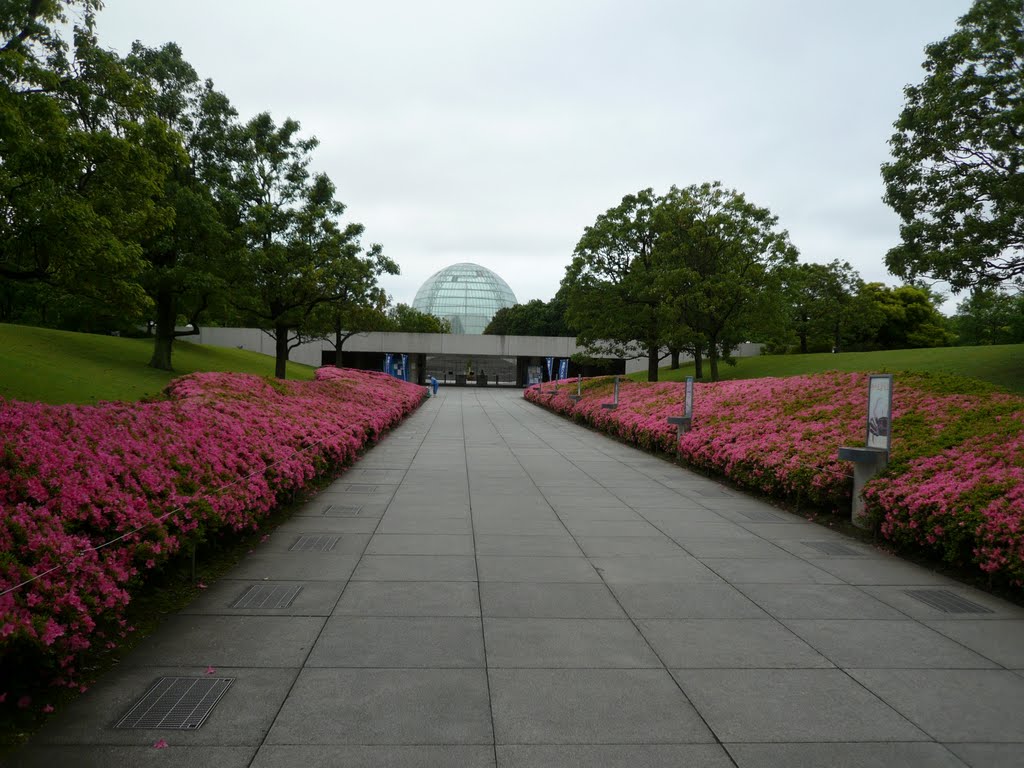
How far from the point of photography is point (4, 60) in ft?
37.4

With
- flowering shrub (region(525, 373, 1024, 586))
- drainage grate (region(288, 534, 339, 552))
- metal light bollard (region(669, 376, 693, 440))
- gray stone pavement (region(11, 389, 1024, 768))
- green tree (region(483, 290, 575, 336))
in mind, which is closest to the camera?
gray stone pavement (region(11, 389, 1024, 768))

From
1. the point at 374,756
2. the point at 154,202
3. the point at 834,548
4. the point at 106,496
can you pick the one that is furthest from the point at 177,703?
the point at 154,202

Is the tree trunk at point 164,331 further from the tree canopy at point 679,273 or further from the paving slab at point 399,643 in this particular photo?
the paving slab at point 399,643

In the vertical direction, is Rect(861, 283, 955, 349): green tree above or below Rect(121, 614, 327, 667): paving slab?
above

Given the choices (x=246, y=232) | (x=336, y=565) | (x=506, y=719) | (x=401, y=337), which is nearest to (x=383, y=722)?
(x=506, y=719)

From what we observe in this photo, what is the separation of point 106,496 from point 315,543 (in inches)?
98.5

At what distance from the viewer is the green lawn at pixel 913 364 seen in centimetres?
2362

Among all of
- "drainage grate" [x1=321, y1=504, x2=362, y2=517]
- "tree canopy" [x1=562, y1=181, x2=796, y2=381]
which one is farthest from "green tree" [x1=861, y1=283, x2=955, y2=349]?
"drainage grate" [x1=321, y1=504, x2=362, y2=517]

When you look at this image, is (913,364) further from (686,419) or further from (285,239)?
(285,239)

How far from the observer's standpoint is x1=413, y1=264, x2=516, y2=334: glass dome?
122 m

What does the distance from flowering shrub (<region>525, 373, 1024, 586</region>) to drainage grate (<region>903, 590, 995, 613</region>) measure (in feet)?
1.10

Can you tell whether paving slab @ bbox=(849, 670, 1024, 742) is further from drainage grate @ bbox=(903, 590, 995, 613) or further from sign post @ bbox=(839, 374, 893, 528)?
sign post @ bbox=(839, 374, 893, 528)

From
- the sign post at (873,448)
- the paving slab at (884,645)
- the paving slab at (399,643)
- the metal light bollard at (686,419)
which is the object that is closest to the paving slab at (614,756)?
the paving slab at (399,643)

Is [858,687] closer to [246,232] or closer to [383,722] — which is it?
[383,722]
